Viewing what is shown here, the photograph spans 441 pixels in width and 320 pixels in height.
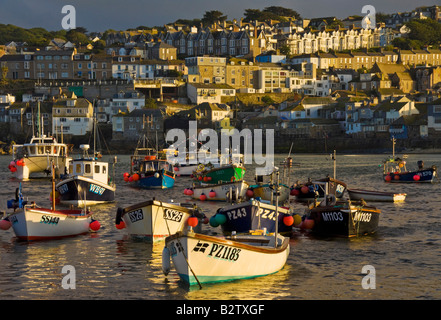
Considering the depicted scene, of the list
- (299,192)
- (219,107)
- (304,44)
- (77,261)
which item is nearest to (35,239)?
(77,261)

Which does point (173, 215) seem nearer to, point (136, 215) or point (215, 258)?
point (136, 215)

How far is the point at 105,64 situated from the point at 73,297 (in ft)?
411

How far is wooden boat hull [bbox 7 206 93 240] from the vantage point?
28688mm

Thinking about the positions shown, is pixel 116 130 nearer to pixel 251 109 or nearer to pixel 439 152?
pixel 251 109

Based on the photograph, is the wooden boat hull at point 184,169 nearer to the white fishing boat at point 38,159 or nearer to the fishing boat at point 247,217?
the white fishing boat at point 38,159

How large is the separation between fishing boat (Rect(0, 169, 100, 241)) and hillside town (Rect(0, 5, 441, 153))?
78.2 m

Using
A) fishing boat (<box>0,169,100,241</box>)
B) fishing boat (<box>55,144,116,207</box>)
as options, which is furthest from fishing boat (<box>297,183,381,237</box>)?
fishing boat (<box>55,144,116,207</box>)

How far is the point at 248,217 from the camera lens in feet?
90.2

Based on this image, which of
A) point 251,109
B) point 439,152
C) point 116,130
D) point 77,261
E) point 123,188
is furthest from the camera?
point 251,109

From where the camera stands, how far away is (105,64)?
143625 millimetres

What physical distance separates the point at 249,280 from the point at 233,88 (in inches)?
4652

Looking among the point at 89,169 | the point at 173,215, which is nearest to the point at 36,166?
the point at 89,169

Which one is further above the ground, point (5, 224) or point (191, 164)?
point (5, 224)

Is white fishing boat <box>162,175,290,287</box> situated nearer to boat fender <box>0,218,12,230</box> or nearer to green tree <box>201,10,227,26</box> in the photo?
boat fender <box>0,218,12,230</box>
